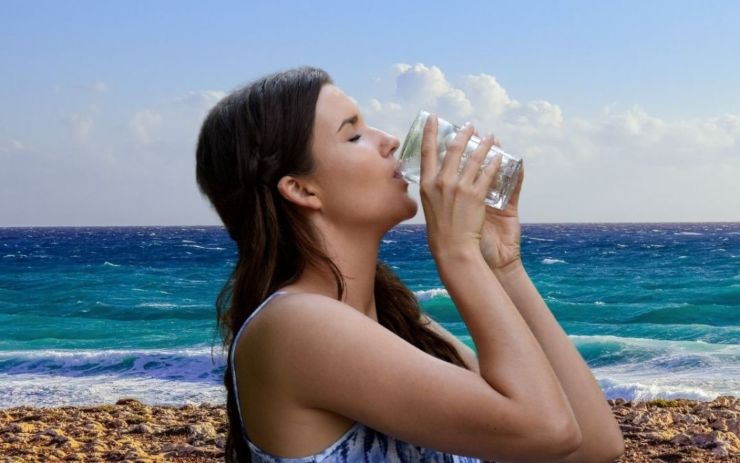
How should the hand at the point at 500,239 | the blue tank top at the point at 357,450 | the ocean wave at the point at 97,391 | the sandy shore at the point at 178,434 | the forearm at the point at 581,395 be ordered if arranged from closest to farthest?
the blue tank top at the point at 357,450 < the forearm at the point at 581,395 < the hand at the point at 500,239 < the sandy shore at the point at 178,434 < the ocean wave at the point at 97,391

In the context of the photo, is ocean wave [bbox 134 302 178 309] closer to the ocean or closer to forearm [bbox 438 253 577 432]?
the ocean

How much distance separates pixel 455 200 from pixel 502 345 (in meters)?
0.31

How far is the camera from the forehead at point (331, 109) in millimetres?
1966

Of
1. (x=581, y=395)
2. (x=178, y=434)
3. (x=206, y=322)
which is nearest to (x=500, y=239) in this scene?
(x=581, y=395)

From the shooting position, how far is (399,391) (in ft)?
5.54

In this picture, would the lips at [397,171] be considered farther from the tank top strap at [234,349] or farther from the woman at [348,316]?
the tank top strap at [234,349]

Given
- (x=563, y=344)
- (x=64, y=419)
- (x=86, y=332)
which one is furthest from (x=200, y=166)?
(x=86, y=332)

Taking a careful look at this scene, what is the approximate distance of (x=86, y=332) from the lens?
61.9 feet

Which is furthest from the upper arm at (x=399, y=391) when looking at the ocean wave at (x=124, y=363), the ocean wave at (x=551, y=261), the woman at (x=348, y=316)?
the ocean wave at (x=551, y=261)

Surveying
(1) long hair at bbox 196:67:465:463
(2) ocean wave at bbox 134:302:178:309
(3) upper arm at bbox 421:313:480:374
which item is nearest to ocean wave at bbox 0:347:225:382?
(2) ocean wave at bbox 134:302:178:309

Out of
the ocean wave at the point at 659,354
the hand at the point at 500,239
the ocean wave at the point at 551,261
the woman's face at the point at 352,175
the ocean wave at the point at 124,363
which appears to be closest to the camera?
the woman's face at the point at 352,175

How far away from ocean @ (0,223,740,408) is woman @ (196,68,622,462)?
82cm

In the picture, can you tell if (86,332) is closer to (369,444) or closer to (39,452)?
(39,452)

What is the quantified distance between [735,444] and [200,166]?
5053mm
